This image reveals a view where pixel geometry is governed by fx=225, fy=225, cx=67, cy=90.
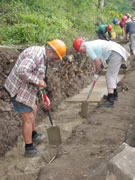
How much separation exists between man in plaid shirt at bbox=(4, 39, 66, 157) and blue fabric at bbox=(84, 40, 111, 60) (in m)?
1.46

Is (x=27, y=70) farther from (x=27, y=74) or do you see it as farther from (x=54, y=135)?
(x=54, y=135)

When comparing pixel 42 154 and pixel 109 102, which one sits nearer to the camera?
pixel 42 154

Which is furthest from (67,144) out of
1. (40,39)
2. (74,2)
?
(74,2)

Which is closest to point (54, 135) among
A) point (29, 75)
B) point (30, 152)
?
point (30, 152)

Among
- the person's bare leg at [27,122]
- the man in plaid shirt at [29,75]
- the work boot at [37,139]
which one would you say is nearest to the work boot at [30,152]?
the person's bare leg at [27,122]

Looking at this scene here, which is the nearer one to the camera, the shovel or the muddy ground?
the muddy ground

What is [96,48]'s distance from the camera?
4.69m

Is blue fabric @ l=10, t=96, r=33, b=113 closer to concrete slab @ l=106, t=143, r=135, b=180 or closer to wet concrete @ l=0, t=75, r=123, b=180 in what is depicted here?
wet concrete @ l=0, t=75, r=123, b=180

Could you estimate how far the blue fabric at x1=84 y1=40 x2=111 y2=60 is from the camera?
15.0 ft

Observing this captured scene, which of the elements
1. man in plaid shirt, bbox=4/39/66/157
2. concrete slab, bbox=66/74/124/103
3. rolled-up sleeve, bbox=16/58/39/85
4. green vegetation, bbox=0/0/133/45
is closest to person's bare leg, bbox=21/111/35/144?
man in plaid shirt, bbox=4/39/66/157

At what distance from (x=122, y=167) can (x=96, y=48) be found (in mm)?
3527

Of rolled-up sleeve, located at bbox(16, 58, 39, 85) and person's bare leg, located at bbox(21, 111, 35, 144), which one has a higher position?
rolled-up sleeve, located at bbox(16, 58, 39, 85)

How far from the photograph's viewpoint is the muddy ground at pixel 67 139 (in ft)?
8.59

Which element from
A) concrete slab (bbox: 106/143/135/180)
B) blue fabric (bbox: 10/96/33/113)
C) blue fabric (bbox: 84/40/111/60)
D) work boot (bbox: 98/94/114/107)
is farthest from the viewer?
work boot (bbox: 98/94/114/107)
